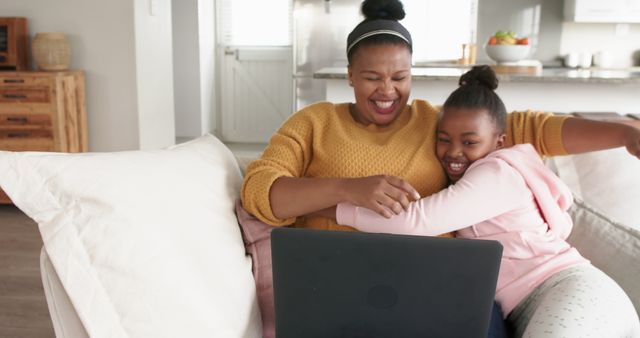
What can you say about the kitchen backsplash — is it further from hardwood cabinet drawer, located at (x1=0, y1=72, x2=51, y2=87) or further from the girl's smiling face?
the girl's smiling face

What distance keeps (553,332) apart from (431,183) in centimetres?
A: 53

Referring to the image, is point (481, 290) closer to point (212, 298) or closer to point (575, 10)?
point (212, 298)

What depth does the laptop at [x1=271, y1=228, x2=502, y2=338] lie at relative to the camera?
3.44 ft

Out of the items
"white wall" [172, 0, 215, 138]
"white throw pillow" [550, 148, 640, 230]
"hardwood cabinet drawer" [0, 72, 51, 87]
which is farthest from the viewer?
"white wall" [172, 0, 215, 138]

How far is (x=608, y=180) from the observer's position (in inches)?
76.3

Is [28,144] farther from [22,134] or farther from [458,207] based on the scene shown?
[458,207]

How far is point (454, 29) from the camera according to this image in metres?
6.25

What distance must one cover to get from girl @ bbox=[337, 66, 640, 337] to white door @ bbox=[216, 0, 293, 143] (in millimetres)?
5275

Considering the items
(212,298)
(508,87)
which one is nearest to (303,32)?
(508,87)

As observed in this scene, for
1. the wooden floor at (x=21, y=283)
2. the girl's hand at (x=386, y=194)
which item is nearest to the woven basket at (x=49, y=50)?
the wooden floor at (x=21, y=283)

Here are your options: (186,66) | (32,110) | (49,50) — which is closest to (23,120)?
(32,110)

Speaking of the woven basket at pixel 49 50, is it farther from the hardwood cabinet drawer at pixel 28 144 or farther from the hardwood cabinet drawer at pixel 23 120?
the hardwood cabinet drawer at pixel 28 144

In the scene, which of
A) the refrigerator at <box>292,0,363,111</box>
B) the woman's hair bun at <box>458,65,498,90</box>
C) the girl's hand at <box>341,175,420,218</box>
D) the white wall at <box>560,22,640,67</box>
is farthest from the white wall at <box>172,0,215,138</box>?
the girl's hand at <box>341,175,420,218</box>

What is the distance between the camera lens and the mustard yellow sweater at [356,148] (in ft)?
5.19
